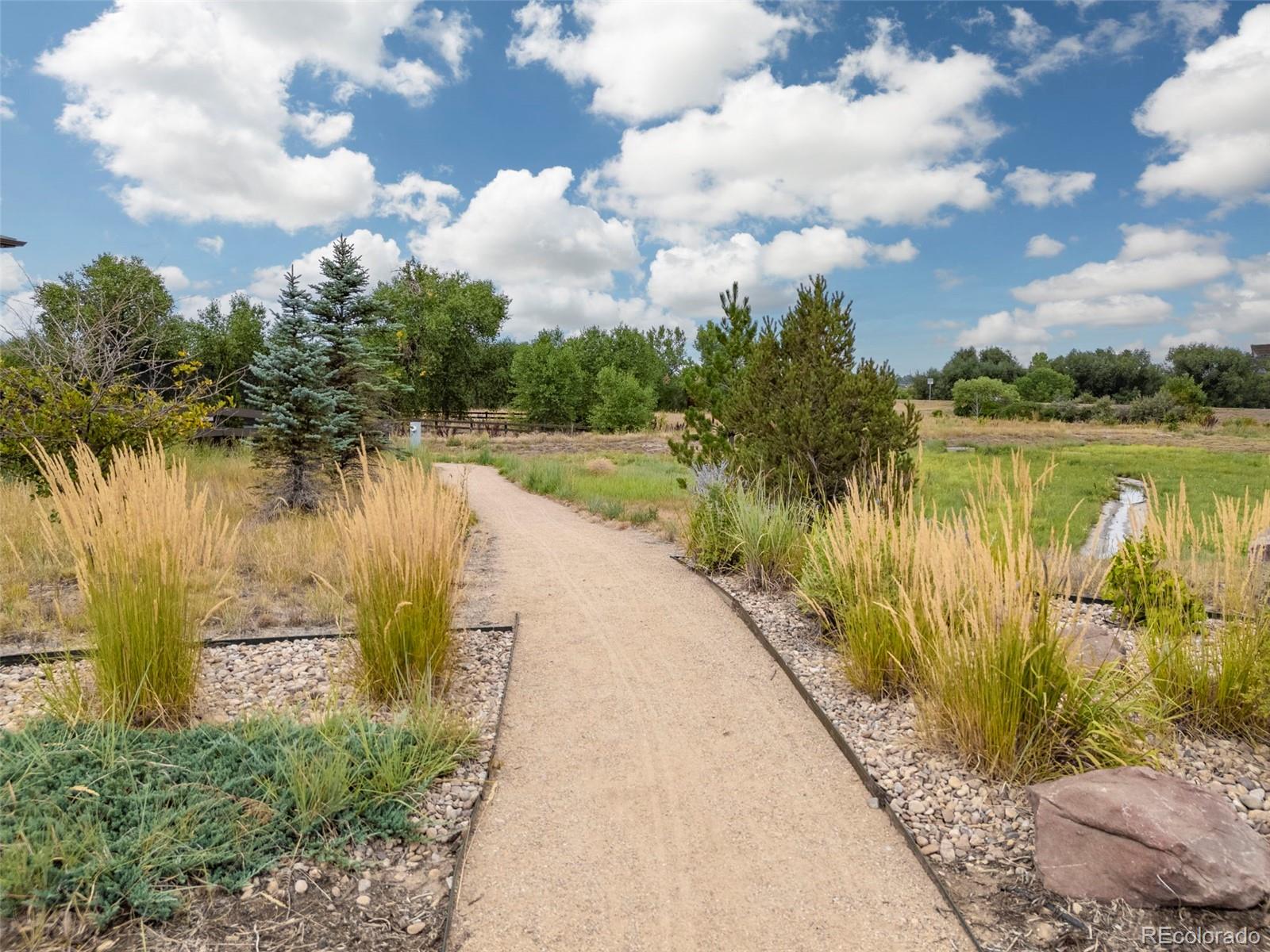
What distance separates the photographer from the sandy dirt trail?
2750 millimetres

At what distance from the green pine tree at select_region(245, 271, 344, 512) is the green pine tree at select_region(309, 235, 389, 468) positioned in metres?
0.17

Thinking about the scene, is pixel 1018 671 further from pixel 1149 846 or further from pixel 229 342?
pixel 229 342

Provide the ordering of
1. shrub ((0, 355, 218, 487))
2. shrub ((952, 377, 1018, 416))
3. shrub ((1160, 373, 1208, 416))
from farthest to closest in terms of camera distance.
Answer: shrub ((952, 377, 1018, 416)), shrub ((1160, 373, 1208, 416)), shrub ((0, 355, 218, 487))

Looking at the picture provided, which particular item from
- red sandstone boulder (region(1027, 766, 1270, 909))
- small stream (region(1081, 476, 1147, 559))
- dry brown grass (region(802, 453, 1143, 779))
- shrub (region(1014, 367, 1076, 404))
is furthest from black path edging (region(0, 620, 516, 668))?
shrub (region(1014, 367, 1076, 404))

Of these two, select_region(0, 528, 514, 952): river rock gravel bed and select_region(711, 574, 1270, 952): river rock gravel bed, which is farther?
select_region(711, 574, 1270, 952): river rock gravel bed

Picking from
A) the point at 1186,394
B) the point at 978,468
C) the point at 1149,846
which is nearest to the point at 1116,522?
the point at 978,468

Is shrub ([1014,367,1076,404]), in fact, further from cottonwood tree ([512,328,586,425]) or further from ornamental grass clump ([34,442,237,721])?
ornamental grass clump ([34,442,237,721])

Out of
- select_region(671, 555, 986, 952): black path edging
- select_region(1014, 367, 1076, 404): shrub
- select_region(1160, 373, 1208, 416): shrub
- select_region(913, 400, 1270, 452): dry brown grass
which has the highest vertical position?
select_region(1014, 367, 1076, 404): shrub

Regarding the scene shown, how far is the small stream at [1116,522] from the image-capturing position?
30.9ft

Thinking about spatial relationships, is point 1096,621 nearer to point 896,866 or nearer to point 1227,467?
point 896,866

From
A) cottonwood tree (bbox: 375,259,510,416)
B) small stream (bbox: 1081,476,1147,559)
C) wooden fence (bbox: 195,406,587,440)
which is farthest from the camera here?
cottonwood tree (bbox: 375,259,510,416)

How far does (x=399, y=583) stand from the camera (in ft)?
13.7

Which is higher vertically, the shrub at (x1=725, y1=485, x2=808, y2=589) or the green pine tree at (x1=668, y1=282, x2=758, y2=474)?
the green pine tree at (x1=668, y1=282, x2=758, y2=474)

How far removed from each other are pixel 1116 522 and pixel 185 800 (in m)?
16.9
